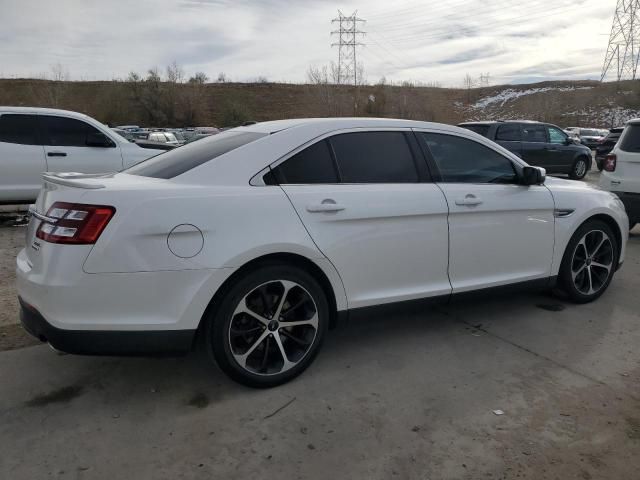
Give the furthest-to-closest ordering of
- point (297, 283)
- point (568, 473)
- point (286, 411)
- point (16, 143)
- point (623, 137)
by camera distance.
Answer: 1. point (16, 143)
2. point (623, 137)
3. point (297, 283)
4. point (286, 411)
5. point (568, 473)

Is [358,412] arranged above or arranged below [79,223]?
below

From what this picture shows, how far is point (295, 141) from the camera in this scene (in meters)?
3.30

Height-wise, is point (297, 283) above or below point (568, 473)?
above

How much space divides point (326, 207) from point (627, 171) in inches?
217

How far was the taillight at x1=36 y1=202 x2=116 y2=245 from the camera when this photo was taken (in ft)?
8.66

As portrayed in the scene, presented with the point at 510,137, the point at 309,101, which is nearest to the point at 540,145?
the point at 510,137

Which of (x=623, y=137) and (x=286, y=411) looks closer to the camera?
(x=286, y=411)

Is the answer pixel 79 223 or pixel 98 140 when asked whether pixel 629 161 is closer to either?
pixel 79 223

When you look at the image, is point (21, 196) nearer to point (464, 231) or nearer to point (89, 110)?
point (464, 231)

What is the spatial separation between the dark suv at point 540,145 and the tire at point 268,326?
463 inches

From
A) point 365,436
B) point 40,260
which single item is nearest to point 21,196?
point 40,260

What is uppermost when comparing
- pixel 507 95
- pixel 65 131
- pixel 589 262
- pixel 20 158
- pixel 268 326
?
pixel 507 95

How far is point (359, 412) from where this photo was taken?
290cm

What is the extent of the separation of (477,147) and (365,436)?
7.95 feet
